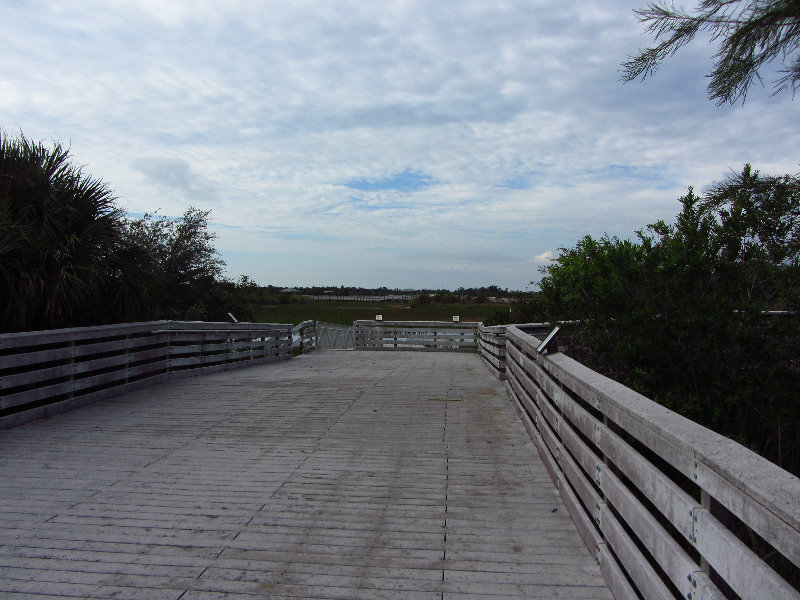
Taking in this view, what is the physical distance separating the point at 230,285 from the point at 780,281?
52.7 ft

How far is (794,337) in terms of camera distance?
5852 millimetres

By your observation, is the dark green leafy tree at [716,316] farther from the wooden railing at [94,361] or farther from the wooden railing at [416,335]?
the wooden railing at [416,335]

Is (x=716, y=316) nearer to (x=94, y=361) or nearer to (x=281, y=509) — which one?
(x=281, y=509)

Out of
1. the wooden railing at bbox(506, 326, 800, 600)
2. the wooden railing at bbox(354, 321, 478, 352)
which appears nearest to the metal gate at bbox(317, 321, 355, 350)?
the wooden railing at bbox(354, 321, 478, 352)

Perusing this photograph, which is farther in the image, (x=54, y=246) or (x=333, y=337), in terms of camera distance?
(x=333, y=337)

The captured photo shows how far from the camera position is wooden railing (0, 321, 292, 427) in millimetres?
6324

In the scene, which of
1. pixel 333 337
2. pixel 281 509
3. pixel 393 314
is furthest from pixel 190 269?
pixel 393 314

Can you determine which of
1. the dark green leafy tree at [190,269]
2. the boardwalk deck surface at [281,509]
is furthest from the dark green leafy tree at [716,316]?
the dark green leafy tree at [190,269]

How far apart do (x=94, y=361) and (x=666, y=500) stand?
7.13 m

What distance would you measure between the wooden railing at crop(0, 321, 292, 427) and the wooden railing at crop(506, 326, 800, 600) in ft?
17.6

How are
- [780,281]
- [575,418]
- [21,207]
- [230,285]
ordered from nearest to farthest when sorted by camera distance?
[575,418]
[780,281]
[21,207]
[230,285]

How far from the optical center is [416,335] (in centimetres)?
2303

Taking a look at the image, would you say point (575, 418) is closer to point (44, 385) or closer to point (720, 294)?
point (720, 294)

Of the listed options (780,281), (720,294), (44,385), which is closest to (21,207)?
(44,385)
